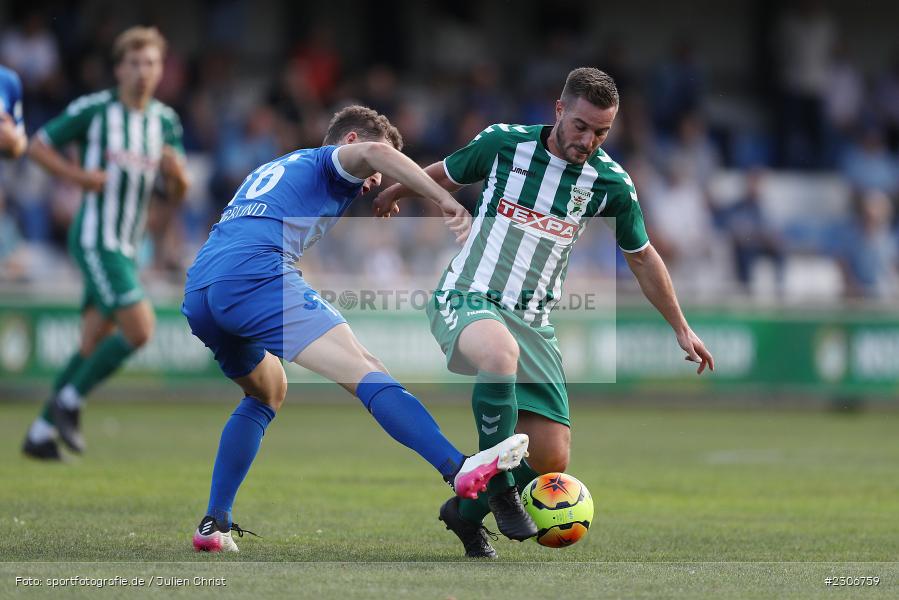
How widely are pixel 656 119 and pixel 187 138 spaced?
261 inches

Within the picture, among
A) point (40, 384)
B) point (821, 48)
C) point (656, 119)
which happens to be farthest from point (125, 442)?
point (821, 48)

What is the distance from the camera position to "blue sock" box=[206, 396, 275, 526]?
5961mm

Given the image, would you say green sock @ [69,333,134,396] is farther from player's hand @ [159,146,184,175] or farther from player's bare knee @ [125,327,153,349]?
player's hand @ [159,146,184,175]

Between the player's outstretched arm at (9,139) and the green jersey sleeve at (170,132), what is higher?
the green jersey sleeve at (170,132)

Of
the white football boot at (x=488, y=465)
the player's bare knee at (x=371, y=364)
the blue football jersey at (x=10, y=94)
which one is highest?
the blue football jersey at (x=10, y=94)

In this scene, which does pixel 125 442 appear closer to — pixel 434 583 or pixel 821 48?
pixel 434 583

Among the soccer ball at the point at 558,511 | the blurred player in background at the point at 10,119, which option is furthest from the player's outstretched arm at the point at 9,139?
the soccer ball at the point at 558,511

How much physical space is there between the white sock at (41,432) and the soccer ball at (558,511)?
15.1 ft

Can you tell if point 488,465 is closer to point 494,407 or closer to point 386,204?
point 494,407

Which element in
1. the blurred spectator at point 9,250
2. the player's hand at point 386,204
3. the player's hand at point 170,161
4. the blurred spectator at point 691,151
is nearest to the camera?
the player's hand at point 386,204

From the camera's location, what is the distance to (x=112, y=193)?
32.2ft

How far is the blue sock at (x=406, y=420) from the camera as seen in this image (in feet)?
17.6

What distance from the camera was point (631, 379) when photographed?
15.6 metres

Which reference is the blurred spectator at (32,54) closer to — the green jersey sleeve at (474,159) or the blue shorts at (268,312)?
the green jersey sleeve at (474,159)
